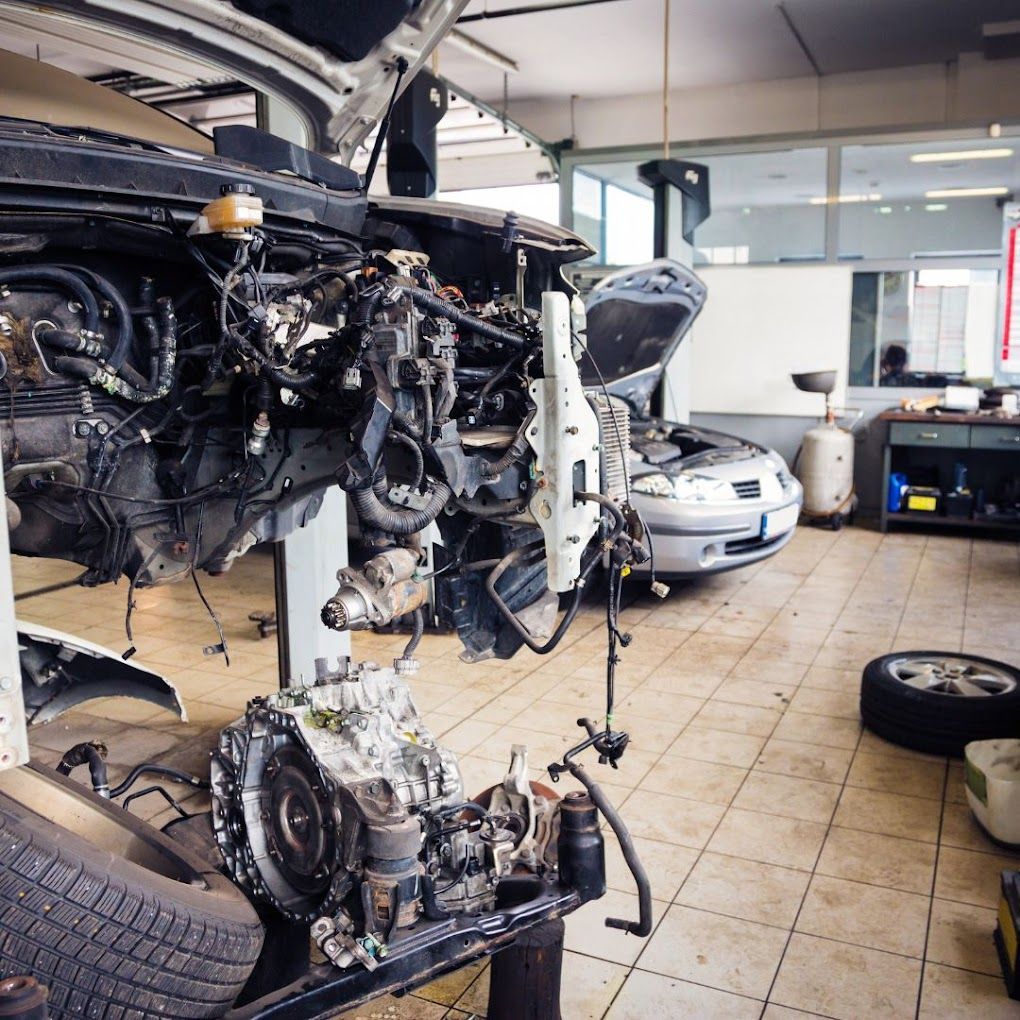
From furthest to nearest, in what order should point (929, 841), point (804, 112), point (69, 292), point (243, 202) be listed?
1. point (804, 112)
2. point (929, 841)
3. point (69, 292)
4. point (243, 202)

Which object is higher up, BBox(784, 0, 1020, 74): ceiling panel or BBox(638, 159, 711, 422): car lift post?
BBox(784, 0, 1020, 74): ceiling panel

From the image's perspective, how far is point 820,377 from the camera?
8.37 metres

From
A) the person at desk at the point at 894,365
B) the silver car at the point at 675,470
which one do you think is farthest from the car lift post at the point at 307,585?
the person at desk at the point at 894,365

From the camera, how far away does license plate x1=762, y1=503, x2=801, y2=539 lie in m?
5.92

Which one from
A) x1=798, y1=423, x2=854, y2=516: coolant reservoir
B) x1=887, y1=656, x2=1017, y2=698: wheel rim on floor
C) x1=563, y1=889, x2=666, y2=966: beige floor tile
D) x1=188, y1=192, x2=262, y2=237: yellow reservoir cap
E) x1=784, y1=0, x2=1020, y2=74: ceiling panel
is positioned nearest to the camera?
x1=188, y1=192, x2=262, y2=237: yellow reservoir cap

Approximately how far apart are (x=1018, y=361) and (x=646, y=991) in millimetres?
7549

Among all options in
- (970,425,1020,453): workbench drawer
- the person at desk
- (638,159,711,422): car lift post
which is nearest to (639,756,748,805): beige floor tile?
(638,159,711,422): car lift post

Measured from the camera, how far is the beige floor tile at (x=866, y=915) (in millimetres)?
2736

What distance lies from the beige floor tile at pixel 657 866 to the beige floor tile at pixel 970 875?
28.2 inches

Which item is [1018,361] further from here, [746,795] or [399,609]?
[399,609]

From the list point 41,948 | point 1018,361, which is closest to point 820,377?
point 1018,361

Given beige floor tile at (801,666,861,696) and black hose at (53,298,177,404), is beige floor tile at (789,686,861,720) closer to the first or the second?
beige floor tile at (801,666,861,696)

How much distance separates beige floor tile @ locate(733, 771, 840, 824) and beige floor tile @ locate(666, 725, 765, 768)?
5.5 inches

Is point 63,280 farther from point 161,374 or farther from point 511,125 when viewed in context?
point 511,125
